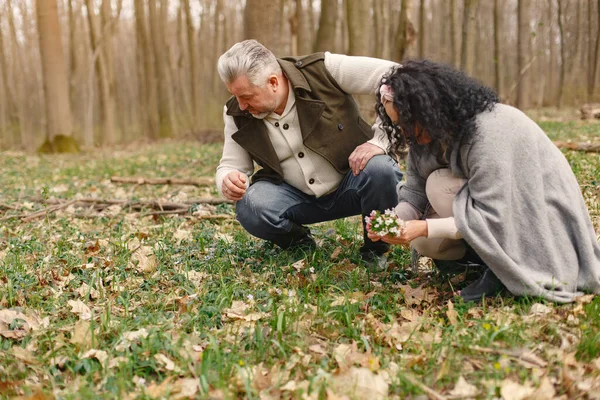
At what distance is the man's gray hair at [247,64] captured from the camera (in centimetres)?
323

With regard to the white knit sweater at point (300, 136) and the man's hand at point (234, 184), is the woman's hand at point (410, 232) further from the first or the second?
the man's hand at point (234, 184)

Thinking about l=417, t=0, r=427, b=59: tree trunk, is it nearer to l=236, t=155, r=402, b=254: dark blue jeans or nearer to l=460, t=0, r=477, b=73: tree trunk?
l=460, t=0, r=477, b=73: tree trunk

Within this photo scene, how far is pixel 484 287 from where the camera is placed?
2.82 metres

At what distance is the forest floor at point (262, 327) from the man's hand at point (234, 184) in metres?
0.47

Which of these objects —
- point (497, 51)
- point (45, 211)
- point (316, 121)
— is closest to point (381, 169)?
point (316, 121)

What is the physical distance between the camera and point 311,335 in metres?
2.59

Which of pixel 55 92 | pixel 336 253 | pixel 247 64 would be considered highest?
pixel 247 64

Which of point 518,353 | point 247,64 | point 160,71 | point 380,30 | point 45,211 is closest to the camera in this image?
point 518,353

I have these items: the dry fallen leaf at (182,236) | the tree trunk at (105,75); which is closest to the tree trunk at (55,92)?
the tree trunk at (105,75)

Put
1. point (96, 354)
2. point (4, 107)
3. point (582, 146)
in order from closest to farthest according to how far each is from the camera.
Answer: point (96, 354), point (582, 146), point (4, 107)

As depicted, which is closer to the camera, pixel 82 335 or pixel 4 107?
pixel 82 335

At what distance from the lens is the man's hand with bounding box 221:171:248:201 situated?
136 inches

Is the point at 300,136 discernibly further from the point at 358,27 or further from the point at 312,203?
the point at 358,27

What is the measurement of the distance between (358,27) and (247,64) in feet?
20.9
